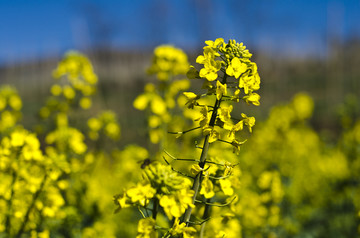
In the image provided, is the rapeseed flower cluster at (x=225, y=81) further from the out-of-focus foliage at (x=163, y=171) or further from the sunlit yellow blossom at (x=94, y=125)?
the sunlit yellow blossom at (x=94, y=125)

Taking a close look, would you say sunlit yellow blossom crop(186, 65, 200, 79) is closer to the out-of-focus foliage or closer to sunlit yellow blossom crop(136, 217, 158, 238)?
the out-of-focus foliage

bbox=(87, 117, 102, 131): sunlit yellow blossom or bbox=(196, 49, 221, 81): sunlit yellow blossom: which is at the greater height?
bbox=(196, 49, 221, 81): sunlit yellow blossom

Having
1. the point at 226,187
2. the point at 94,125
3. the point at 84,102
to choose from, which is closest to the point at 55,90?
the point at 84,102

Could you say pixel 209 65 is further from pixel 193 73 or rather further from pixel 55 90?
pixel 55 90

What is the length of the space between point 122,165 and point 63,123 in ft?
3.68

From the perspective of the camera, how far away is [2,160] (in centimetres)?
254

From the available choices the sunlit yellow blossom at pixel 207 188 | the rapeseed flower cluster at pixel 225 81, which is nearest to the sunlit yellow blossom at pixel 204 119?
the rapeseed flower cluster at pixel 225 81

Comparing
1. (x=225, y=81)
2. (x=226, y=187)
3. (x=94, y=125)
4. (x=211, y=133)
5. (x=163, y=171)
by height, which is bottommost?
(x=94, y=125)

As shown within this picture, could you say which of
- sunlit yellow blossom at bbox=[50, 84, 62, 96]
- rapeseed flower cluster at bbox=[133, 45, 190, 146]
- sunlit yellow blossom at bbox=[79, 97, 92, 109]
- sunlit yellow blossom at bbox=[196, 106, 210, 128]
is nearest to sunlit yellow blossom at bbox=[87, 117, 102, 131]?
sunlit yellow blossom at bbox=[79, 97, 92, 109]

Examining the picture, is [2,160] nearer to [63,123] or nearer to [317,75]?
[63,123]

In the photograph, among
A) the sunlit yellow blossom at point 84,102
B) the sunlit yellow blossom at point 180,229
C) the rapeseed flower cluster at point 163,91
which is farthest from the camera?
the sunlit yellow blossom at point 84,102

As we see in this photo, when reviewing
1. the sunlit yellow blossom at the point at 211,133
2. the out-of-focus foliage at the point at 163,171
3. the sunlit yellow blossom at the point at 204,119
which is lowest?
the out-of-focus foliage at the point at 163,171

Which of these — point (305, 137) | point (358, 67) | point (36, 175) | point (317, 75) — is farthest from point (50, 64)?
point (36, 175)

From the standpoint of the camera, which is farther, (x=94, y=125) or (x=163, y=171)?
(x=94, y=125)
